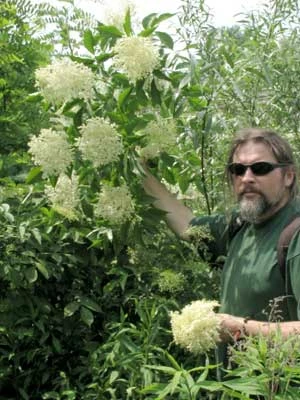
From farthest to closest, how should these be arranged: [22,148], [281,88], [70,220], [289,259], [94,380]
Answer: [22,148]
[281,88]
[70,220]
[94,380]
[289,259]

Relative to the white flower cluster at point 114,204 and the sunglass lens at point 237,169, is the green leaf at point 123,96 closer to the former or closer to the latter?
the white flower cluster at point 114,204

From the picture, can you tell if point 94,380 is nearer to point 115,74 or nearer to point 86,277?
point 86,277

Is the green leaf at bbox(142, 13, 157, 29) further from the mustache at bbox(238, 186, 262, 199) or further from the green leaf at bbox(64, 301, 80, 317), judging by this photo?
the green leaf at bbox(64, 301, 80, 317)

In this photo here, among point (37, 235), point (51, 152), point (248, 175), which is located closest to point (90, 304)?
point (37, 235)

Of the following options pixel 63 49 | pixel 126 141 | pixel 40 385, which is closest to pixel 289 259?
pixel 126 141

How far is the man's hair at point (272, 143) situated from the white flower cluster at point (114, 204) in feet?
1.94

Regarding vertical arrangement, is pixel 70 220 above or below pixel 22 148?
below

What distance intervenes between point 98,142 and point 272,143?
84cm

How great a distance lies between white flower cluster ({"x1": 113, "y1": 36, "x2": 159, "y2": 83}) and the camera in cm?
320

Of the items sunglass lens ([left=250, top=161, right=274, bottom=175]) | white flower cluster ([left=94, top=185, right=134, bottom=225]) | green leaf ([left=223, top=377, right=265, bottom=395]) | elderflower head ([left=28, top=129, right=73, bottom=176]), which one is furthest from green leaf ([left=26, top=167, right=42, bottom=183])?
green leaf ([left=223, top=377, right=265, bottom=395])

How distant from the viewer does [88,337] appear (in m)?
3.70

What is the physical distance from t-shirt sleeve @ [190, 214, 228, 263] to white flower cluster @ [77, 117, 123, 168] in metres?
0.66

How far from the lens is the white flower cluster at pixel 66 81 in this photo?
3178 mm

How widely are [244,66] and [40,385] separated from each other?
2019 mm
